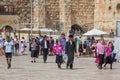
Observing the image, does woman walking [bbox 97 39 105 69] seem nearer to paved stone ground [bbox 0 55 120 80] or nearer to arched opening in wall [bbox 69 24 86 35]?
paved stone ground [bbox 0 55 120 80]

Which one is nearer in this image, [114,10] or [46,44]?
[46,44]

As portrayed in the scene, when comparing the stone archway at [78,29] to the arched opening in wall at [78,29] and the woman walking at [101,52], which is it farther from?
the woman walking at [101,52]

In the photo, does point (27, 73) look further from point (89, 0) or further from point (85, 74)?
point (89, 0)

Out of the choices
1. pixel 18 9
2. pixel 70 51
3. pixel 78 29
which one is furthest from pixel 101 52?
pixel 18 9

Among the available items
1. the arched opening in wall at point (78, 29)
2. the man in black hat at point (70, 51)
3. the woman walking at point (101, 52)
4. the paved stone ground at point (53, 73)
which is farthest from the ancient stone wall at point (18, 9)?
the man in black hat at point (70, 51)

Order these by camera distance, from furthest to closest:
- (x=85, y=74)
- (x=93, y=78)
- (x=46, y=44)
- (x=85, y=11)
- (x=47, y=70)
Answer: (x=85, y=11) → (x=46, y=44) → (x=47, y=70) → (x=85, y=74) → (x=93, y=78)

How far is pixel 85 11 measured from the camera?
188 feet

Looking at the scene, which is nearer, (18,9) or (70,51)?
(70,51)

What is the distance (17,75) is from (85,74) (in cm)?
278

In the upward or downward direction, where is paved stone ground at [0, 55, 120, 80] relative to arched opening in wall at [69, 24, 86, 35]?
upward

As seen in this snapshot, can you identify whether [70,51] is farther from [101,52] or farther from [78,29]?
[78,29]

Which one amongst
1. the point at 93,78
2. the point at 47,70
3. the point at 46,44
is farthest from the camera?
the point at 46,44

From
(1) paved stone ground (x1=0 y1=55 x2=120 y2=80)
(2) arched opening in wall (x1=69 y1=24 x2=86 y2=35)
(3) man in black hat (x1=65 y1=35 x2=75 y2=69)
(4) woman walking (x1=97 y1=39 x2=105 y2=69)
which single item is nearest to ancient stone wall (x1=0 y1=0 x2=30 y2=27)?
(2) arched opening in wall (x1=69 y1=24 x2=86 y2=35)

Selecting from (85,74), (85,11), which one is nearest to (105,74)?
(85,74)
